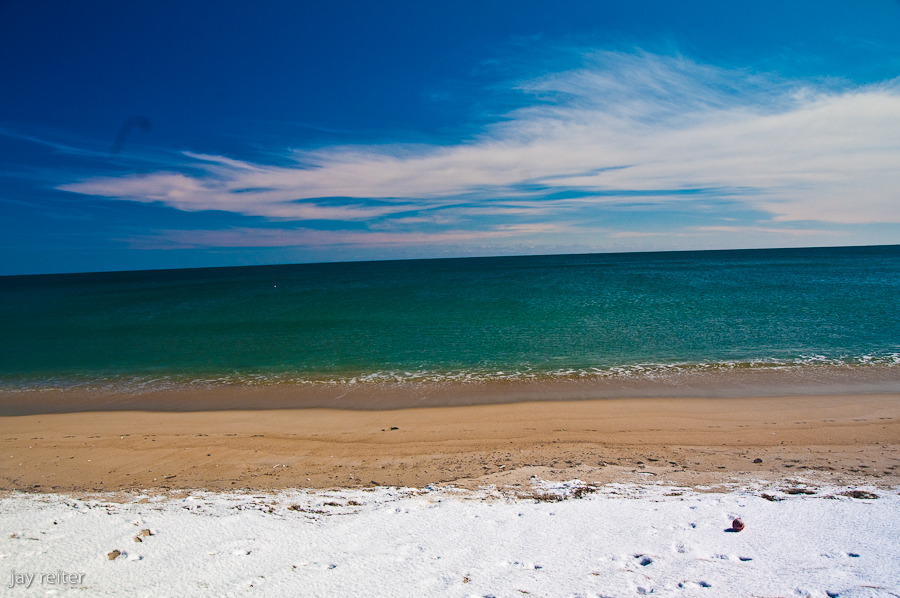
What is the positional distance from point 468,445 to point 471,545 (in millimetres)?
3839

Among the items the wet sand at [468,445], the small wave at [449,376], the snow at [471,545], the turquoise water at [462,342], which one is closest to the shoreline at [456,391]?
the small wave at [449,376]

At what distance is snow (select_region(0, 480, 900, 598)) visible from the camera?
3.62 metres

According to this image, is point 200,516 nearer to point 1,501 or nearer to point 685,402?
point 1,501

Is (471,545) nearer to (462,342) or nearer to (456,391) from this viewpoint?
(456,391)

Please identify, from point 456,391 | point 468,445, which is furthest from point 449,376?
point 468,445

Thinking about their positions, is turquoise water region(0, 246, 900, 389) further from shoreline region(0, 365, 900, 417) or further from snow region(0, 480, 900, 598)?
snow region(0, 480, 900, 598)

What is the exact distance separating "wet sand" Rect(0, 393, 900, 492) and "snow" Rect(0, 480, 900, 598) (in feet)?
3.09

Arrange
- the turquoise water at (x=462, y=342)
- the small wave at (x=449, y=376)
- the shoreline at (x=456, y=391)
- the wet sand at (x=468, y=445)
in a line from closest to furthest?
the wet sand at (x=468, y=445), the shoreline at (x=456, y=391), the small wave at (x=449, y=376), the turquoise water at (x=462, y=342)

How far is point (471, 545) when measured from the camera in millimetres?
4254

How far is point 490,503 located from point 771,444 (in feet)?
17.9

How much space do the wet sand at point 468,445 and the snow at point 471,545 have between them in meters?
0.94

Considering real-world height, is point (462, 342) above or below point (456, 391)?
above

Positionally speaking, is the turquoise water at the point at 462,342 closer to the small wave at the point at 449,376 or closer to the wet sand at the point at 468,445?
the small wave at the point at 449,376

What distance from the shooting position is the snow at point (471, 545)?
11.9ft
